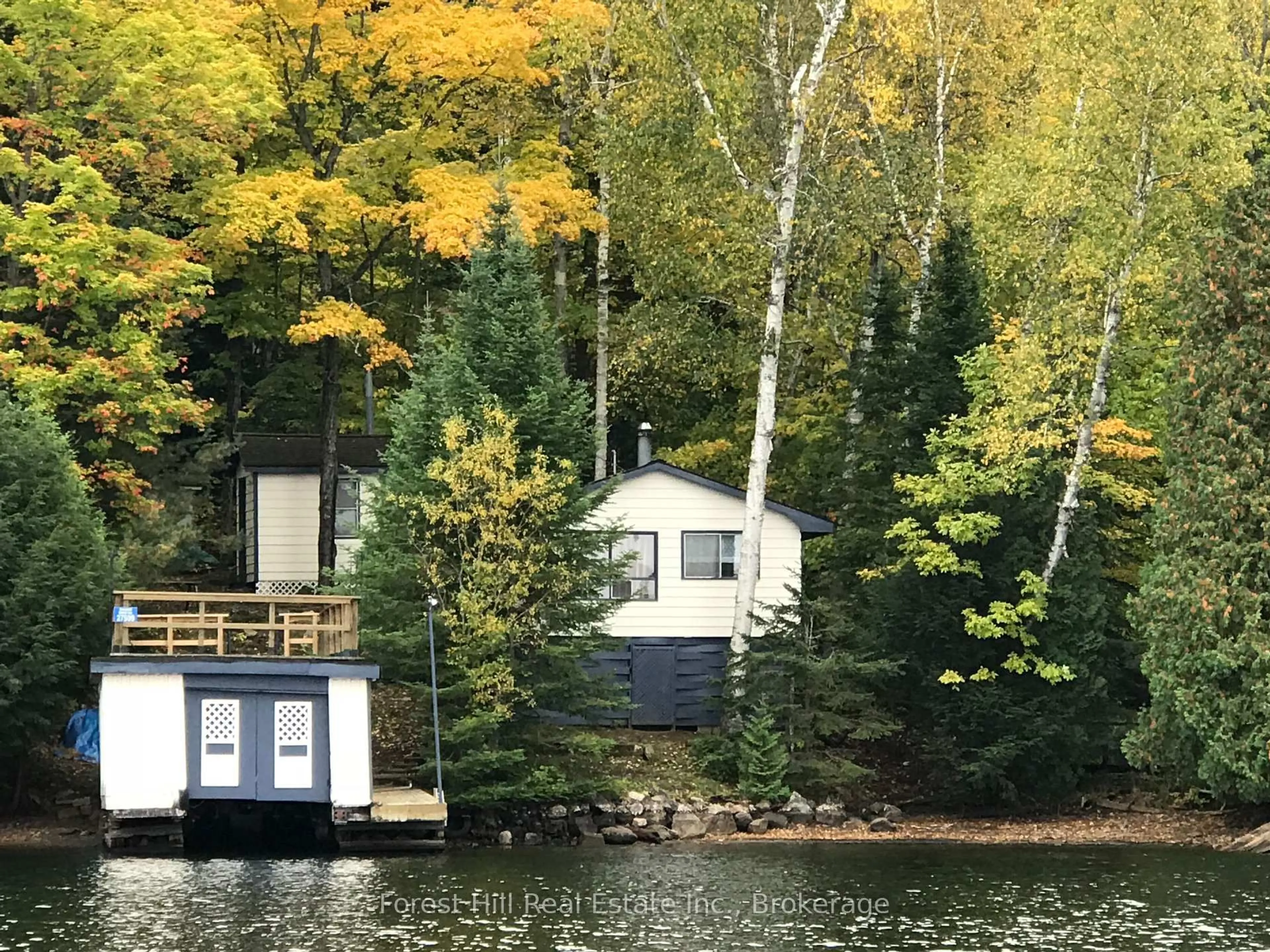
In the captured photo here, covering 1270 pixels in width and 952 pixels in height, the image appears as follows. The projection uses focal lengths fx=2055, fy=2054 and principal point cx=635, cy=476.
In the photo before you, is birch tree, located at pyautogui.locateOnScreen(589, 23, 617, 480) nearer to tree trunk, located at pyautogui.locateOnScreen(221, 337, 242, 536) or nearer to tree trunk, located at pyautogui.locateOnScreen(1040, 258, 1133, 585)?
tree trunk, located at pyautogui.locateOnScreen(1040, 258, 1133, 585)

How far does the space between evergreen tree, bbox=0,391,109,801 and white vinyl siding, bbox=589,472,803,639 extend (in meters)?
11.3

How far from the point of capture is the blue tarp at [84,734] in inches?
1533

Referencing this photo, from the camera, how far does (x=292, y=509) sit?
5059 cm

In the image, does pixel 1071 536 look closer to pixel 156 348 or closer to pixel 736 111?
pixel 736 111

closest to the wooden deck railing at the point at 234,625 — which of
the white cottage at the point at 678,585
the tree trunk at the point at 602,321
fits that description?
the white cottage at the point at 678,585

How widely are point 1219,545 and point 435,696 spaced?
1451 centimetres

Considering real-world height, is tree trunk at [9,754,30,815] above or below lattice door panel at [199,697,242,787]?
below

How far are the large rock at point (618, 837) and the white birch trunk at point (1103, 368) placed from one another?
10121 mm

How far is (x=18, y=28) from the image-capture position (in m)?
43.1

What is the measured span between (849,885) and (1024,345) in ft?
46.4

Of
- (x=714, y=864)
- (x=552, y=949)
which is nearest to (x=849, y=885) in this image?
(x=714, y=864)

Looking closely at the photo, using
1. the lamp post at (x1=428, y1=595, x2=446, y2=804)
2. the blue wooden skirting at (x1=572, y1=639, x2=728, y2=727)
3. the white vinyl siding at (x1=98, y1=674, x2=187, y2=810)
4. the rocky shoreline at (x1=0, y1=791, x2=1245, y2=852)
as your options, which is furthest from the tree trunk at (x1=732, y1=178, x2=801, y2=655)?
the white vinyl siding at (x1=98, y1=674, x2=187, y2=810)

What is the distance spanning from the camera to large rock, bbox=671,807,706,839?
3809cm

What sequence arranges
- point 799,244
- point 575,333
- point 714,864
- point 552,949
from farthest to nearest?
point 575,333
point 799,244
point 714,864
point 552,949
